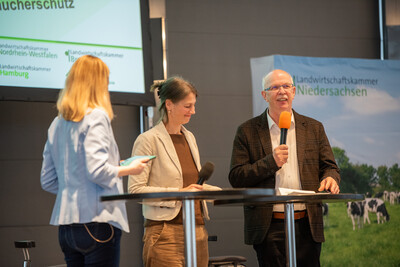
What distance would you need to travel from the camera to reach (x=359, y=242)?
5621mm

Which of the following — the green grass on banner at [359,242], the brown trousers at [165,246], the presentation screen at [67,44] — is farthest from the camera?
the green grass on banner at [359,242]

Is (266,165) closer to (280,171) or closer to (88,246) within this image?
(280,171)

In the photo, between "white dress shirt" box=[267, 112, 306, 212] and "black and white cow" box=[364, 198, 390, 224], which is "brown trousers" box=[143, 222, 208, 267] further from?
"black and white cow" box=[364, 198, 390, 224]

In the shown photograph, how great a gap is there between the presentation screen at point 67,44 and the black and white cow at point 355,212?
2300mm

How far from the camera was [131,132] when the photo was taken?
18.4ft

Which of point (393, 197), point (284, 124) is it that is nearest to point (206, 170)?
point (284, 124)

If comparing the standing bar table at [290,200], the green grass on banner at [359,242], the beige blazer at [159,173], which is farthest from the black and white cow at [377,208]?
the beige blazer at [159,173]

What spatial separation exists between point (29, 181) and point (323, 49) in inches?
139

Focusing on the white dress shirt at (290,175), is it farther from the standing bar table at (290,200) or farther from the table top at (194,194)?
the table top at (194,194)

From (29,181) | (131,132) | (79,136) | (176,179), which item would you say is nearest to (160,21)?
(131,132)

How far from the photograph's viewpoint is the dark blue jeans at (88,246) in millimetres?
2242

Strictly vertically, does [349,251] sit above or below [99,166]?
below

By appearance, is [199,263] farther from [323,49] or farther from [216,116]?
[323,49]

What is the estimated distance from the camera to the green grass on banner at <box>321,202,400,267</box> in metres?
5.53
